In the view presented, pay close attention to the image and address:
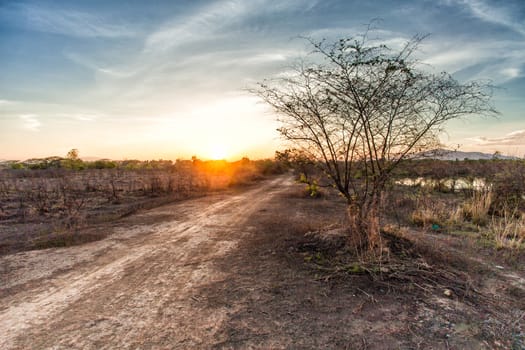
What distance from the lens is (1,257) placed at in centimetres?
583

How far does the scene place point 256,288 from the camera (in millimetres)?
4375

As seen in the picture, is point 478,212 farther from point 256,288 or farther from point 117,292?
point 117,292

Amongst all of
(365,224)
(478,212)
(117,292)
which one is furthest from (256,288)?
(478,212)

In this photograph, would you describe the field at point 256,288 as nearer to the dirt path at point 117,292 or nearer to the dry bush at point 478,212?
the dirt path at point 117,292

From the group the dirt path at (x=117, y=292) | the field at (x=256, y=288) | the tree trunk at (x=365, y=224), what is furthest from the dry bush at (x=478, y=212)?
the dirt path at (x=117, y=292)

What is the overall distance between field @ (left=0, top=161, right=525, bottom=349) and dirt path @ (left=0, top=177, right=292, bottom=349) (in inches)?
0.8

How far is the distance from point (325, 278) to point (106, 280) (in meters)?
3.46

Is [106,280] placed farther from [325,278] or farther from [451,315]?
[451,315]

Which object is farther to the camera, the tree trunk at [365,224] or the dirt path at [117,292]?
the tree trunk at [365,224]

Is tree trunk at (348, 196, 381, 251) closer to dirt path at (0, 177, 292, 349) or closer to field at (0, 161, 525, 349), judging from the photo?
field at (0, 161, 525, 349)

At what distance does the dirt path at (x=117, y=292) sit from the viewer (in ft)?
10.4

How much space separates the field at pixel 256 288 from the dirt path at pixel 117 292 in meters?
0.02

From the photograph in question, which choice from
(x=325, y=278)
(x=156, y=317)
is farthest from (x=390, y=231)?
(x=156, y=317)

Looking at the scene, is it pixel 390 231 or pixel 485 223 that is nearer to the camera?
pixel 390 231
